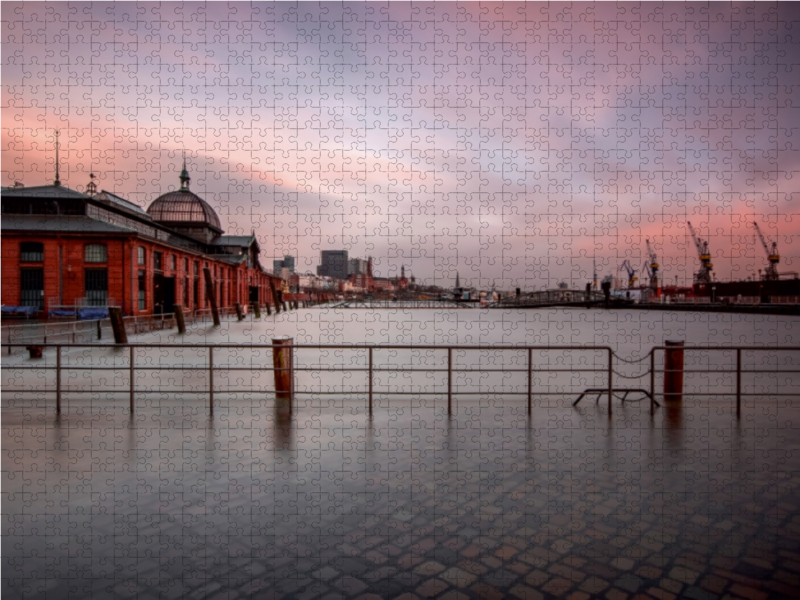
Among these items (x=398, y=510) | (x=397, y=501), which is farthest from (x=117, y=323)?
(x=398, y=510)

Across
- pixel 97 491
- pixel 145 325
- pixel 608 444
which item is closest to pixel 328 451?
pixel 97 491

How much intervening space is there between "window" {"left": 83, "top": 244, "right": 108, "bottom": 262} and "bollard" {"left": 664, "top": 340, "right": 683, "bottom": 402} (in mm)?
35116

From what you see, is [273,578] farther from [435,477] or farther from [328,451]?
[328,451]

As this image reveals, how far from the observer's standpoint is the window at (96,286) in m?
31.8

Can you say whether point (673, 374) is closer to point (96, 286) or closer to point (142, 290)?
point (96, 286)

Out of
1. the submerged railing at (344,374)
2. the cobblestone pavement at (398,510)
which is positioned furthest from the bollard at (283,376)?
the cobblestone pavement at (398,510)

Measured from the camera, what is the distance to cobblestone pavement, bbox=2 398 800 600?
9.61ft

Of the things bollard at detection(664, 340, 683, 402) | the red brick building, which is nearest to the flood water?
bollard at detection(664, 340, 683, 402)

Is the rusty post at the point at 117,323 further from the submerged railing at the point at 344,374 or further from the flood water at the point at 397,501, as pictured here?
the flood water at the point at 397,501

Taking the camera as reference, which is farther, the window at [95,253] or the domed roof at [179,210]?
the domed roof at [179,210]

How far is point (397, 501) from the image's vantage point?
4.05 m

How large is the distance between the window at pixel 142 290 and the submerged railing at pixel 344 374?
1835cm

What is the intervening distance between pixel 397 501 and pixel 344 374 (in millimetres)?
9186

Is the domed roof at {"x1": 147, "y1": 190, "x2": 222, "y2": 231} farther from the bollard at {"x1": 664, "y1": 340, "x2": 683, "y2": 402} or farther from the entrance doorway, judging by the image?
the bollard at {"x1": 664, "y1": 340, "x2": 683, "y2": 402}
